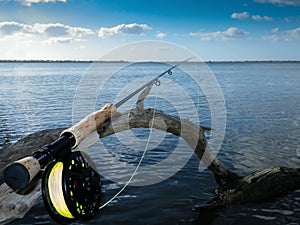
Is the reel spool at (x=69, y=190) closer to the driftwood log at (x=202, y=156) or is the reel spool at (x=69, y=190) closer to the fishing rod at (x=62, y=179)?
the fishing rod at (x=62, y=179)

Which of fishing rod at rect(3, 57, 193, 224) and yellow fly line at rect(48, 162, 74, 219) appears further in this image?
yellow fly line at rect(48, 162, 74, 219)

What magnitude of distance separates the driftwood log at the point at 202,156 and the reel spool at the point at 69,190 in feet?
10.3

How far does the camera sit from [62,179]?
3664 millimetres

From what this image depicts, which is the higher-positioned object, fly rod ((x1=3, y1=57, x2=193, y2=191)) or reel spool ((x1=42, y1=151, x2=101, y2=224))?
fly rod ((x1=3, y1=57, x2=193, y2=191))

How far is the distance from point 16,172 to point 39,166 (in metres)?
0.33

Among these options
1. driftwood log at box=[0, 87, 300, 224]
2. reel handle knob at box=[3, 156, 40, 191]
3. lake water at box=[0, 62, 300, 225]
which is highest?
reel handle knob at box=[3, 156, 40, 191]

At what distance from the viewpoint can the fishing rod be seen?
3210 mm

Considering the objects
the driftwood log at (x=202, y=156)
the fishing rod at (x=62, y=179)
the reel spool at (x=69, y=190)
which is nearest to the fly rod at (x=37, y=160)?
the fishing rod at (x=62, y=179)

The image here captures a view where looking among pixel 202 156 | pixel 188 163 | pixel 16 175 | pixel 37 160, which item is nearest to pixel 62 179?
pixel 37 160

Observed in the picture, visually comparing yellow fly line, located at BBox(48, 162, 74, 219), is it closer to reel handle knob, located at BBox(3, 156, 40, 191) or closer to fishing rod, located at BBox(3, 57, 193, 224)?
fishing rod, located at BBox(3, 57, 193, 224)

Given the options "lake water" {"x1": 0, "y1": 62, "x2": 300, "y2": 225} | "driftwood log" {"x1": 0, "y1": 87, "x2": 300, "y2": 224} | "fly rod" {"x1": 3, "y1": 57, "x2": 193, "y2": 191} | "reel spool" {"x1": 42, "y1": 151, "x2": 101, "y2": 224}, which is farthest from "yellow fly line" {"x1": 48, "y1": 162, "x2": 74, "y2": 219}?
"lake water" {"x1": 0, "y1": 62, "x2": 300, "y2": 225}

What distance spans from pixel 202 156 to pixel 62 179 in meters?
5.70

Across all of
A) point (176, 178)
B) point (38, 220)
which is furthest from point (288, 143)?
point (38, 220)

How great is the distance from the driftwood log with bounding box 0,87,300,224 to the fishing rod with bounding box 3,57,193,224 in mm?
3130
